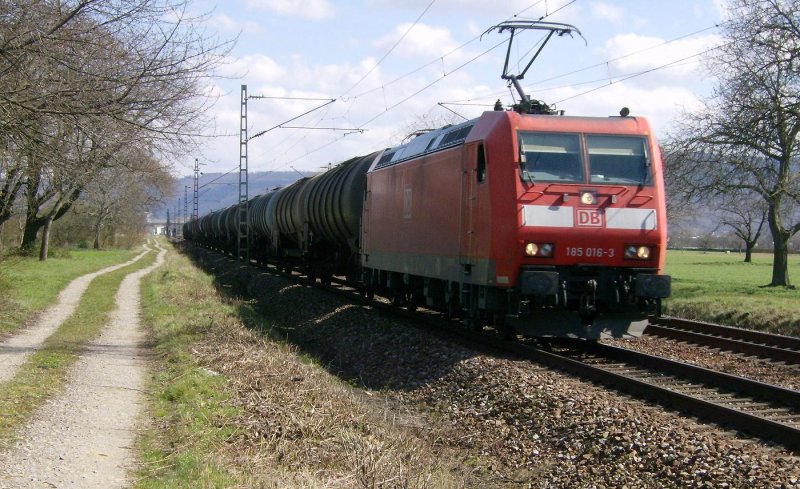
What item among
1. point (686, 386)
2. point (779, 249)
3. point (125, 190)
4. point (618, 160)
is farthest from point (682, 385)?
point (125, 190)

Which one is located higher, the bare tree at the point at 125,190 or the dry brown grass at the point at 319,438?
the bare tree at the point at 125,190

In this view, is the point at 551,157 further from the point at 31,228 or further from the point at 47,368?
the point at 31,228

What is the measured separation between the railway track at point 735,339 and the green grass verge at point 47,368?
9510 mm

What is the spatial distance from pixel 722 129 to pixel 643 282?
614 inches

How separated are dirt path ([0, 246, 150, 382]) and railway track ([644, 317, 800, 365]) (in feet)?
33.0

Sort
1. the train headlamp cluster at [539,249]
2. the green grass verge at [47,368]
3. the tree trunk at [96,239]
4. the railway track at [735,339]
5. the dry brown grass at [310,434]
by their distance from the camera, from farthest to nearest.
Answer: the tree trunk at [96,239], the railway track at [735,339], the train headlamp cluster at [539,249], the green grass verge at [47,368], the dry brown grass at [310,434]

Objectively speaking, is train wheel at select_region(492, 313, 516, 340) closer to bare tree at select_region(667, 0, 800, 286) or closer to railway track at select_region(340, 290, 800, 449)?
railway track at select_region(340, 290, 800, 449)

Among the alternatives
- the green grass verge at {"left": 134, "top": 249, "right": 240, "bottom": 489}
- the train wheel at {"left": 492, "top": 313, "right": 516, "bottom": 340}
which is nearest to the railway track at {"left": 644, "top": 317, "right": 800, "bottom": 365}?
the train wheel at {"left": 492, "top": 313, "right": 516, "bottom": 340}

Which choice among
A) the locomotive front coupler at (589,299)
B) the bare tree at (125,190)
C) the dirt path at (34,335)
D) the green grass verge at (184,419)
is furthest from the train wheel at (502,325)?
the dirt path at (34,335)

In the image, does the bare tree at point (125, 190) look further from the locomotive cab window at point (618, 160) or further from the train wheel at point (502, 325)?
the locomotive cab window at point (618, 160)

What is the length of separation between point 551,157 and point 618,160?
1014 millimetres

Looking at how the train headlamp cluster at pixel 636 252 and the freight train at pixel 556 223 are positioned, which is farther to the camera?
the train headlamp cluster at pixel 636 252

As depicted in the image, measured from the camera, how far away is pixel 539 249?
452 inches

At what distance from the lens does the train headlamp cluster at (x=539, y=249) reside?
37.4 feet
